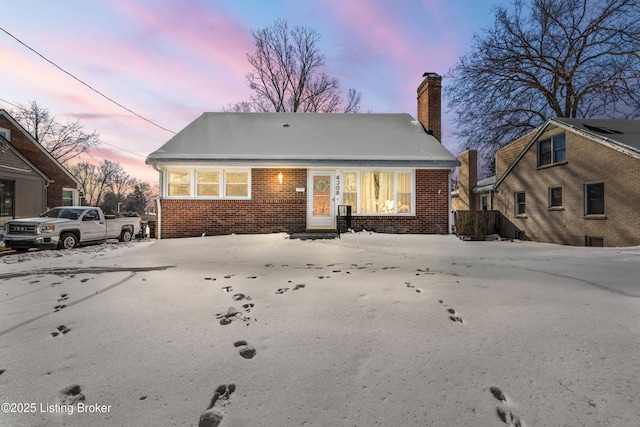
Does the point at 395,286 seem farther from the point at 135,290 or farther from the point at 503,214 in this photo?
the point at 503,214

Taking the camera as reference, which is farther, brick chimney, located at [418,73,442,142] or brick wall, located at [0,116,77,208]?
brick wall, located at [0,116,77,208]

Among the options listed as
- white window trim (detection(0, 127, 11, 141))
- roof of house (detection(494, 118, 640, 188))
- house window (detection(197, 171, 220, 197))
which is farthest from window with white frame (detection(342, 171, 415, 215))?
white window trim (detection(0, 127, 11, 141))

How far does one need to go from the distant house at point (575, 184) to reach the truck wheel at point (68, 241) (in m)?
19.5

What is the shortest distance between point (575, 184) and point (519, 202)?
4158 mm

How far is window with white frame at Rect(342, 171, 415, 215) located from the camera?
1255 centimetres

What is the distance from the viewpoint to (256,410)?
5.94 ft

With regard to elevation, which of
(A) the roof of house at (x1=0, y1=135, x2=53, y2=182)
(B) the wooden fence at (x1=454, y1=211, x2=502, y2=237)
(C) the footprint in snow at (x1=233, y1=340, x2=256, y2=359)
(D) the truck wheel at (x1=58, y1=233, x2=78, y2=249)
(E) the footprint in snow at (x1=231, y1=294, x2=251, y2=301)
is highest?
(A) the roof of house at (x1=0, y1=135, x2=53, y2=182)

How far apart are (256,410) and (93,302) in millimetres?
3028

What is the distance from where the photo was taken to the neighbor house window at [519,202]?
17250mm

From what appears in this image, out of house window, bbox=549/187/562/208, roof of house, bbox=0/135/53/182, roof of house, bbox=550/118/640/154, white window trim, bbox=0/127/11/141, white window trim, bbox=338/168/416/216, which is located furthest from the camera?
white window trim, bbox=0/127/11/141

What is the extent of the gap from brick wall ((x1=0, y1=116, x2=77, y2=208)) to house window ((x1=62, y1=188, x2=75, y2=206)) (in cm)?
31

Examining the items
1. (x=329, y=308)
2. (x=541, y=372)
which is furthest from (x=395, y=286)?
(x=541, y=372)

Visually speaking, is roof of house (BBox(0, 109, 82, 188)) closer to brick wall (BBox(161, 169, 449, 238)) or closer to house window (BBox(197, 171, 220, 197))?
brick wall (BBox(161, 169, 449, 238))

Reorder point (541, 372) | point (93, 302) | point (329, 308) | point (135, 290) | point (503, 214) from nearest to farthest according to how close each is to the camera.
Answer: point (541, 372) → point (329, 308) → point (93, 302) → point (135, 290) → point (503, 214)
